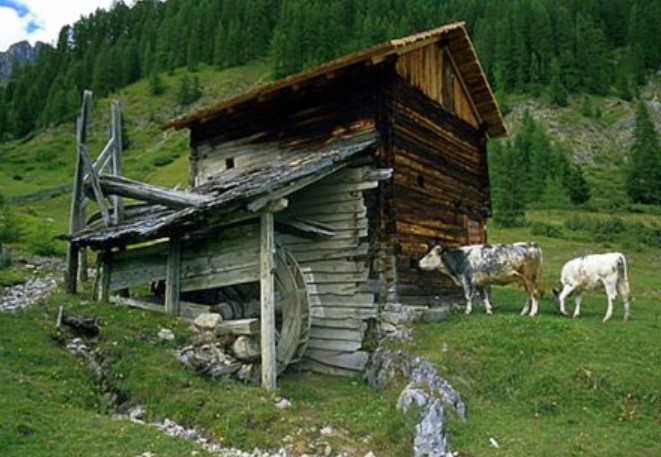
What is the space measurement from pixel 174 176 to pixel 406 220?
4120cm

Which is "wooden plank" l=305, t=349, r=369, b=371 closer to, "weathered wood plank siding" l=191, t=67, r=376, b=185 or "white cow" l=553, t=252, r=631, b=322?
"white cow" l=553, t=252, r=631, b=322

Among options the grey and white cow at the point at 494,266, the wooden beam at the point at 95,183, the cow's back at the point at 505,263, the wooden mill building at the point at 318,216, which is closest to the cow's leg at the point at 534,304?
the grey and white cow at the point at 494,266

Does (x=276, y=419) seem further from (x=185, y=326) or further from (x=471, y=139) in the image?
(x=471, y=139)

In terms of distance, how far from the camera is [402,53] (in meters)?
14.2

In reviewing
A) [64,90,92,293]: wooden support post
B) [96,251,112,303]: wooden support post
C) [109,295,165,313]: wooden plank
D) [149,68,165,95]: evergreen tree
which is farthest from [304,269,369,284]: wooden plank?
[149,68,165,95]: evergreen tree

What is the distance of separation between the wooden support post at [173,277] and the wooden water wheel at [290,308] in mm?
2302

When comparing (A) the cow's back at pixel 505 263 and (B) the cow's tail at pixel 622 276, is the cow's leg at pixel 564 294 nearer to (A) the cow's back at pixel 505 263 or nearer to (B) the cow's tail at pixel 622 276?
(A) the cow's back at pixel 505 263

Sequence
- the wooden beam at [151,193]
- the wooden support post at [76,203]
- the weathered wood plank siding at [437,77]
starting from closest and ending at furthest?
the wooden beam at [151,193] < the weathered wood plank siding at [437,77] < the wooden support post at [76,203]

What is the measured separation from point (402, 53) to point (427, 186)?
11.9ft

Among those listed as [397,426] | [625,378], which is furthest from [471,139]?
[397,426]

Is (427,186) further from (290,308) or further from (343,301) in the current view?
(290,308)

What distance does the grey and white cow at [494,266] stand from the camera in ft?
42.6

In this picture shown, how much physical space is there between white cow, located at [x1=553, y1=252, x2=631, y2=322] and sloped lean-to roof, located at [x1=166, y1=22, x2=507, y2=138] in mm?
6737

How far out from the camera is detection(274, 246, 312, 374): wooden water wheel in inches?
496
